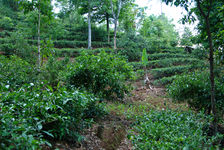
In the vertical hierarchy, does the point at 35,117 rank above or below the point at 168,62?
below

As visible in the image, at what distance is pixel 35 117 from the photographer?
6.47ft

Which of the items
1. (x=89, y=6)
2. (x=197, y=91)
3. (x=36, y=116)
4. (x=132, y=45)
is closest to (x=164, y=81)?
(x=132, y=45)

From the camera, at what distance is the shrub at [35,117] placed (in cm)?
158

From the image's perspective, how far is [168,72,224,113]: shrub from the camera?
15.2 ft

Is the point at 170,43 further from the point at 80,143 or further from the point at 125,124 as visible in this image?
the point at 80,143

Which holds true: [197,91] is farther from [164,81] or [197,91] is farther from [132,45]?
[132,45]

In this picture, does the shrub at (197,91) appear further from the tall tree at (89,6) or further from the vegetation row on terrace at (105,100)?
the tall tree at (89,6)

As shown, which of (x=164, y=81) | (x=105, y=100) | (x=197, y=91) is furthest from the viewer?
(x=164, y=81)

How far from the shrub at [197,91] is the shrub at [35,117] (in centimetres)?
325

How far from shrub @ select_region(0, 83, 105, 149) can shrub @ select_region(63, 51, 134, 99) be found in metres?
1.37

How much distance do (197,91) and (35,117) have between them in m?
4.50

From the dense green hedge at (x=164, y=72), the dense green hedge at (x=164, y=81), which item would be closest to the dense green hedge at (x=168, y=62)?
the dense green hedge at (x=164, y=72)

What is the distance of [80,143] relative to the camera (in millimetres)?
2846

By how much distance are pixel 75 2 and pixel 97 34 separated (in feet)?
16.1
